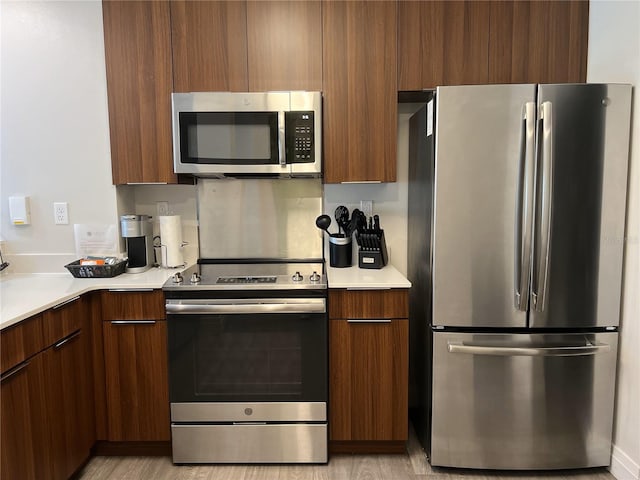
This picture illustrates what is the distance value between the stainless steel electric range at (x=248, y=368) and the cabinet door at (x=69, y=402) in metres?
0.41

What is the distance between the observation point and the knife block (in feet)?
7.27

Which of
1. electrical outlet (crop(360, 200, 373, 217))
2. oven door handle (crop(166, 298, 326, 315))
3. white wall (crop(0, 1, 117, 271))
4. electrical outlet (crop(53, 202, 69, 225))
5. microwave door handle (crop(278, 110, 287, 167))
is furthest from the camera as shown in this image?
electrical outlet (crop(360, 200, 373, 217))

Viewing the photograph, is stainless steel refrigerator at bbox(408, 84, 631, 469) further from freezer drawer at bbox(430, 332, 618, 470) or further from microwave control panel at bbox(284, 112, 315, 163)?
microwave control panel at bbox(284, 112, 315, 163)

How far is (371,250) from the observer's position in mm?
2217

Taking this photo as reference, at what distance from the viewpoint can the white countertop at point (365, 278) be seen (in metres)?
1.89

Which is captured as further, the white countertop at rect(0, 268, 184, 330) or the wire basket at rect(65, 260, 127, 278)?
the wire basket at rect(65, 260, 127, 278)

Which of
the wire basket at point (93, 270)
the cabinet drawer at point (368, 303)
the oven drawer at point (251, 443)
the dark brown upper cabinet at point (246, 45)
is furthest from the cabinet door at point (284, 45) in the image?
the oven drawer at point (251, 443)

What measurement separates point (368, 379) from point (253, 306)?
0.68m

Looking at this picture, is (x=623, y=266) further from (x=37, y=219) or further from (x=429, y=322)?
(x=37, y=219)

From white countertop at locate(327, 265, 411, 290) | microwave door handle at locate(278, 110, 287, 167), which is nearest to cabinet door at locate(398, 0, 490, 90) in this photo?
microwave door handle at locate(278, 110, 287, 167)

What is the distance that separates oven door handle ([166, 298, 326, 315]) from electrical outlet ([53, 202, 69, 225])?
0.97 meters

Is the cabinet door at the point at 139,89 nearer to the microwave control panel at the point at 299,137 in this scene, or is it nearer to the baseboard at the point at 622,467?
the microwave control panel at the point at 299,137

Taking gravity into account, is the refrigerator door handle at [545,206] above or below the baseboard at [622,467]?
above

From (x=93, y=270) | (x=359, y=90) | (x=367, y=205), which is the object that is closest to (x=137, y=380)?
(x=93, y=270)
